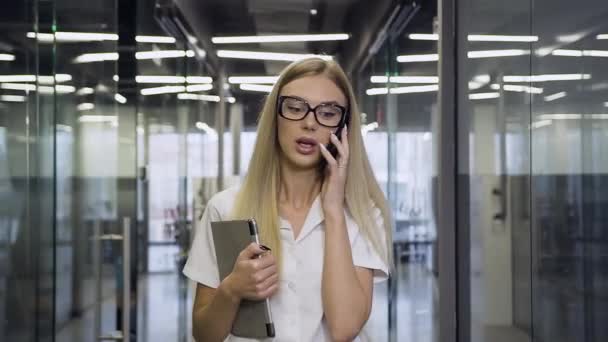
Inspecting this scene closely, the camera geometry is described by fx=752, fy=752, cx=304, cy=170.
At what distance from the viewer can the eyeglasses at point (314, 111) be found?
4.79ft

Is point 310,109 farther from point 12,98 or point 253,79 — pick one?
point 253,79

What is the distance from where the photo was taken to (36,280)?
212 cm

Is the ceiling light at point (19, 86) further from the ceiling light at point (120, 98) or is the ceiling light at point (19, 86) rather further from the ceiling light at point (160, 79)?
the ceiling light at point (160, 79)

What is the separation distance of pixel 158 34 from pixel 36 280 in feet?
9.99

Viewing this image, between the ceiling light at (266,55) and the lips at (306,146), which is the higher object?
the ceiling light at (266,55)

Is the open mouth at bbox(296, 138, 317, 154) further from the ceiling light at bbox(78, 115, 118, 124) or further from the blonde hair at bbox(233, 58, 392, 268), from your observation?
the ceiling light at bbox(78, 115, 118, 124)

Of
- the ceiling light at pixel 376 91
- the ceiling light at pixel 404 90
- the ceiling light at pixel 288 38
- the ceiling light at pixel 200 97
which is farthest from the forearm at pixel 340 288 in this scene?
the ceiling light at pixel 200 97

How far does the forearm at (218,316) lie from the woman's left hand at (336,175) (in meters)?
0.24

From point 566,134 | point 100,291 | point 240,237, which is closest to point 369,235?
point 240,237

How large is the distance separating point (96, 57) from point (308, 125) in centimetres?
174

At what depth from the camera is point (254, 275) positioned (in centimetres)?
136

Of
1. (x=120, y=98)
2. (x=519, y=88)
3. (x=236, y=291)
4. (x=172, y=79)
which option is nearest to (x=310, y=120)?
(x=236, y=291)

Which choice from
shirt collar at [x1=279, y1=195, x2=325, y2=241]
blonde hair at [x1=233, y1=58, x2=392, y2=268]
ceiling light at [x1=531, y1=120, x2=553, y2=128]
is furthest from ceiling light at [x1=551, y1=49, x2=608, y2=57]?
shirt collar at [x1=279, y1=195, x2=325, y2=241]

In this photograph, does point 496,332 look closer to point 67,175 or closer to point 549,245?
point 549,245
